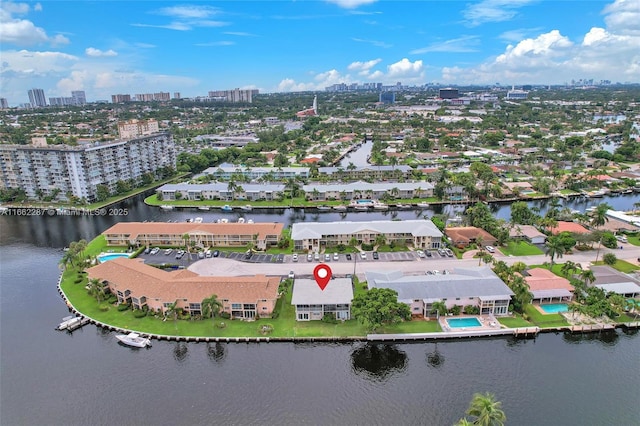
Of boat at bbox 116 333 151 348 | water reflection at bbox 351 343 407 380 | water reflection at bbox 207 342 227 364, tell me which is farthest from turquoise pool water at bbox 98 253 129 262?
water reflection at bbox 351 343 407 380

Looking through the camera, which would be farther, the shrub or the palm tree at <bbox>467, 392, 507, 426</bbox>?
the shrub

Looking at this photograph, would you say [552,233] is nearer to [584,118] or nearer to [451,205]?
[451,205]

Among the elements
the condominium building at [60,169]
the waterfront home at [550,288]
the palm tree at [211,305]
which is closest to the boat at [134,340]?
the palm tree at [211,305]

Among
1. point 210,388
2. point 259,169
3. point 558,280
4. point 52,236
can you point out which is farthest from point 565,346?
point 259,169

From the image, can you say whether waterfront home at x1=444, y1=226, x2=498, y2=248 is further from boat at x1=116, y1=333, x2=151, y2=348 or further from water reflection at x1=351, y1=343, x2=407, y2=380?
boat at x1=116, y1=333, x2=151, y2=348

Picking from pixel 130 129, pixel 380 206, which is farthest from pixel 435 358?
pixel 130 129

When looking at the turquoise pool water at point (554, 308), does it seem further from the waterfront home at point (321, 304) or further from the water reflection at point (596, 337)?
the waterfront home at point (321, 304)

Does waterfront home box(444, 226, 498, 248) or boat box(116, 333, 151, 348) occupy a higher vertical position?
waterfront home box(444, 226, 498, 248)
